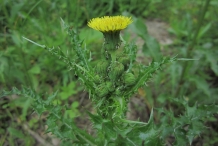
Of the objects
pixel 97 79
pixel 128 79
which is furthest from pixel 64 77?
pixel 128 79

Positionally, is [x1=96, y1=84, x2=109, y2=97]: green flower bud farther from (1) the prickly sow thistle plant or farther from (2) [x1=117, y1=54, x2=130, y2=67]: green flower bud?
(2) [x1=117, y1=54, x2=130, y2=67]: green flower bud

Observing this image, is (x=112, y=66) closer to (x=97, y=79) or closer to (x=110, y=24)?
(x=97, y=79)

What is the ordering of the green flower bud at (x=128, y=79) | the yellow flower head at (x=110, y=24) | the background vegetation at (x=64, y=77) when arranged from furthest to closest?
the background vegetation at (x=64, y=77), the green flower bud at (x=128, y=79), the yellow flower head at (x=110, y=24)

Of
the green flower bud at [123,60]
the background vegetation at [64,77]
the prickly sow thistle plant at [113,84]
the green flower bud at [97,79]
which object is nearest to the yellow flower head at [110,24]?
the prickly sow thistle plant at [113,84]

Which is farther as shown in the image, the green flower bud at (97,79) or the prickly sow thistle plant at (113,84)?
the green flower bud at (97,79)

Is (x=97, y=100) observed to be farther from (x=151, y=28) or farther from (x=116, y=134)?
(x=151, y=28)

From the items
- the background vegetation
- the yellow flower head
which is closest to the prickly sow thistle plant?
the yellow flower head

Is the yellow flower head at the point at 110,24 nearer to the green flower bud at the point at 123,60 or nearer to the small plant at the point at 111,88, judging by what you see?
the small plant at the point at 111,88
